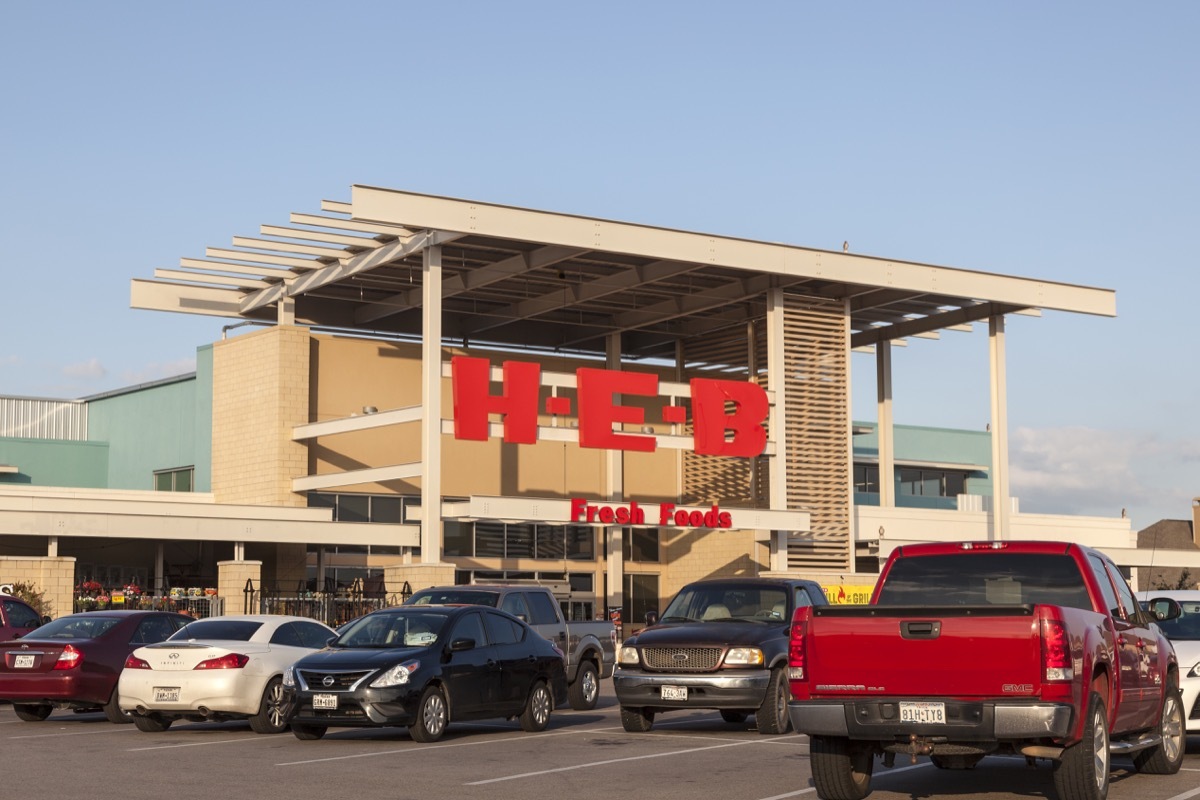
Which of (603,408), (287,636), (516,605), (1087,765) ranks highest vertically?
(603,408)

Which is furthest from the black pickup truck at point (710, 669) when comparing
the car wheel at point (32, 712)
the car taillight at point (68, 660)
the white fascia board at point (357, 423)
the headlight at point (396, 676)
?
the white fascia board at point (357, 423)

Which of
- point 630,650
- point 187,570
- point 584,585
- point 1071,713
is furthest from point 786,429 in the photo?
point 1071,713

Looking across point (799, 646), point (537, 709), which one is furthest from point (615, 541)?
point (799, 646)

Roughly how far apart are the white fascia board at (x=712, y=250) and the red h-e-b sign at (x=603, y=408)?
3556mm

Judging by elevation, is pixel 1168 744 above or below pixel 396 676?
below

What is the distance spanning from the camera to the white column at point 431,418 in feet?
139

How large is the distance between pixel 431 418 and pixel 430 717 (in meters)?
24.4

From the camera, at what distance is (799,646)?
41.8 feet

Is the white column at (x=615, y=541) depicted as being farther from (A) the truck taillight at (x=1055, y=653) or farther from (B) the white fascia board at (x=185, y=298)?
(A) the truck taillight at (x=1055, y=653)

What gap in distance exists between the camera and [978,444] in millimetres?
76438

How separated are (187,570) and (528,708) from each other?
2841cm

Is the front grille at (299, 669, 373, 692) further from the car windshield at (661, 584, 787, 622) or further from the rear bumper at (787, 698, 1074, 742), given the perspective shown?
the rear bumper at (787, 698, 1074, 742)

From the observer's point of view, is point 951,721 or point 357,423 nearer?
point 951,721

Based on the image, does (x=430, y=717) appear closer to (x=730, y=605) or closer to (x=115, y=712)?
(x=730, y=605)
